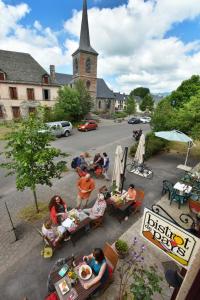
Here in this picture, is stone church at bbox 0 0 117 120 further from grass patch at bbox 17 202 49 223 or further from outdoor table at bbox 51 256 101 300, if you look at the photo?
outdoor table at bbox 51 256 101 300

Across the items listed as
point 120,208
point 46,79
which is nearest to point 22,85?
point 46,79

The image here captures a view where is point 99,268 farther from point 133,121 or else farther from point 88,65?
point 88,65

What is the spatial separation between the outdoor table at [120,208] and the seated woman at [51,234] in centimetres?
213

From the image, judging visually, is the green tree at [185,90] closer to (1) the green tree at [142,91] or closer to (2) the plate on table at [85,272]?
(2) the plate on table at [85,272]

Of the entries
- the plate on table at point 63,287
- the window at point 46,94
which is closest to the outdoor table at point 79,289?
the plate on table at point 63,287

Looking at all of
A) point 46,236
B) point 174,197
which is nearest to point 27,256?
point 46,236

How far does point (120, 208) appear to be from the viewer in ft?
18.5

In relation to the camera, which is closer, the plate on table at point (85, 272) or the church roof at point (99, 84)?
the plate on table at point (85, 272)

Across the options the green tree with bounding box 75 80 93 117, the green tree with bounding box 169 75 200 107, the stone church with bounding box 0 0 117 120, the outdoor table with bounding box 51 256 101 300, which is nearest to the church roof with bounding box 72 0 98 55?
the stone church with bounding box 0 0 117 120

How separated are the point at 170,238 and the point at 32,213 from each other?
575 cm

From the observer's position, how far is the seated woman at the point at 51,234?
4426 millimetres

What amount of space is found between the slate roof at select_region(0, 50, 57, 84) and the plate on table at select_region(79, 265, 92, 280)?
2499cm

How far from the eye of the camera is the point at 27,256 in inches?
178

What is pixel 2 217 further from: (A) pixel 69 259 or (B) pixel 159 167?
(B) pixel 159 167
